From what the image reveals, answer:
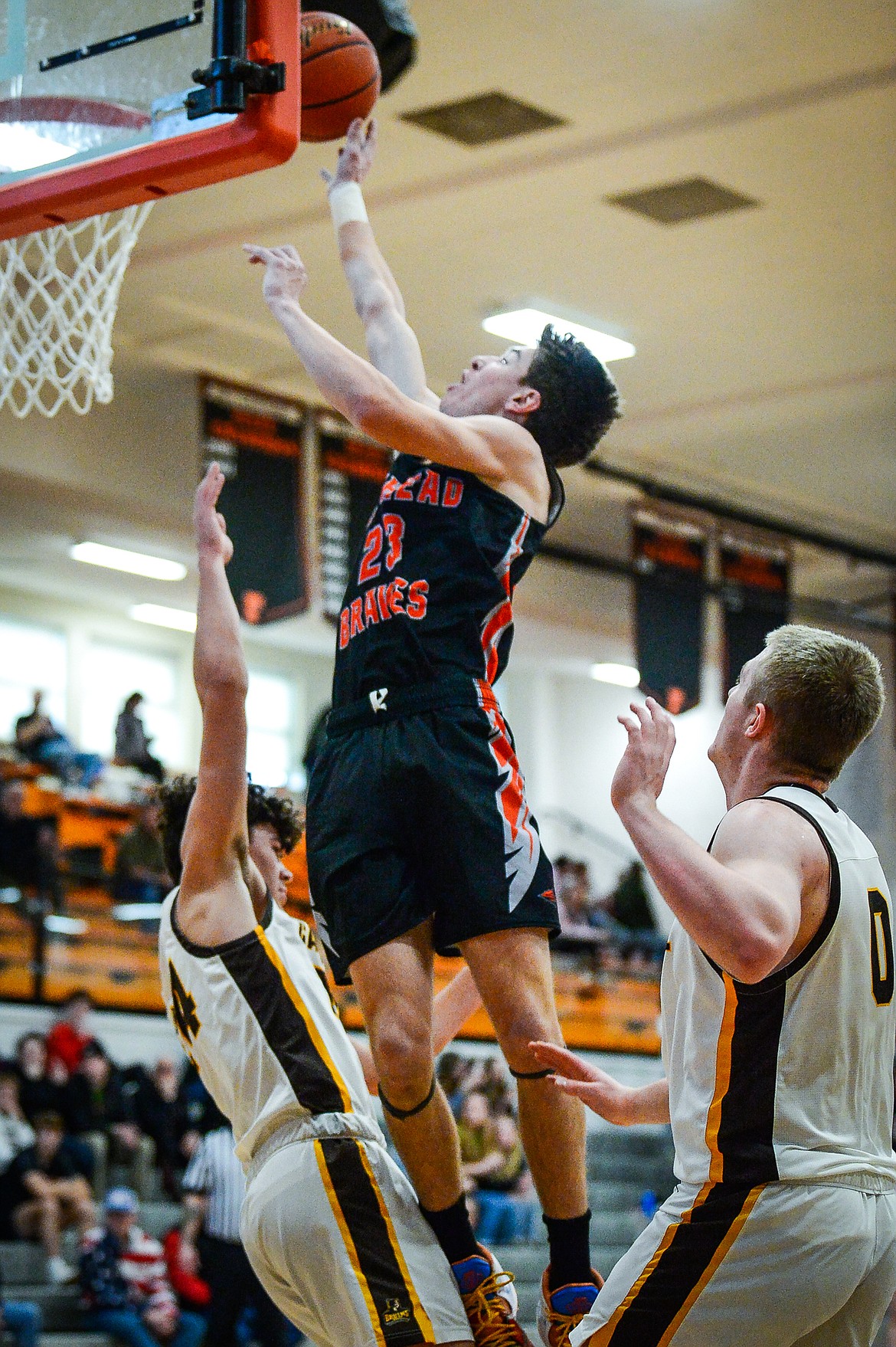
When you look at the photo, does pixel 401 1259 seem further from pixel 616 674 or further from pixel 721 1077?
pixel 616 674

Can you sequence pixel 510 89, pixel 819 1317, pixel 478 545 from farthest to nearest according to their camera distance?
pixel 510 89 → pixel 478 545 → pixel 819 1317

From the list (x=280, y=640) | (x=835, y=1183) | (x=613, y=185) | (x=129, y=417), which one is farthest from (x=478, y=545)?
(x=280, y=640)

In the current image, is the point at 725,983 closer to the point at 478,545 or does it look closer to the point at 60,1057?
the point at 478,545

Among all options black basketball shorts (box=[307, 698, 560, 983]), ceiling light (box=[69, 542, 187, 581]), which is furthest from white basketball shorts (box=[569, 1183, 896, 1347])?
ceiling light (box=[69, 542, 187, 581])

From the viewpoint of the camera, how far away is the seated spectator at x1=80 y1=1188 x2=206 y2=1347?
1053cm

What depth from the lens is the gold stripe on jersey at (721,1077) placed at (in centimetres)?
307

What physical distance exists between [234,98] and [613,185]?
6018 millimetres

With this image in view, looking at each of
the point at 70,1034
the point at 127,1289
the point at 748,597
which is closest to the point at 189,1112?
the point at 70,1034

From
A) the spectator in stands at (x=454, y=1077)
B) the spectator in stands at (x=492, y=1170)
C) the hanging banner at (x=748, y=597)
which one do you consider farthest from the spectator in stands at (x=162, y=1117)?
the hanging banner at (x=748, y=597)

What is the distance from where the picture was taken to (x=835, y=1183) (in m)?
3.03

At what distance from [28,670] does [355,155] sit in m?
14.8

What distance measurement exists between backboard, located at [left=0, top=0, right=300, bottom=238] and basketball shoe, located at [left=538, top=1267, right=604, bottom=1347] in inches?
92.5

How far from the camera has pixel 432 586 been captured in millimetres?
3961

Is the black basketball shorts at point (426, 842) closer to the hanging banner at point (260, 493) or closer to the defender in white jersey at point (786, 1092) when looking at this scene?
the defender in white jersey at point (786, 1092)
